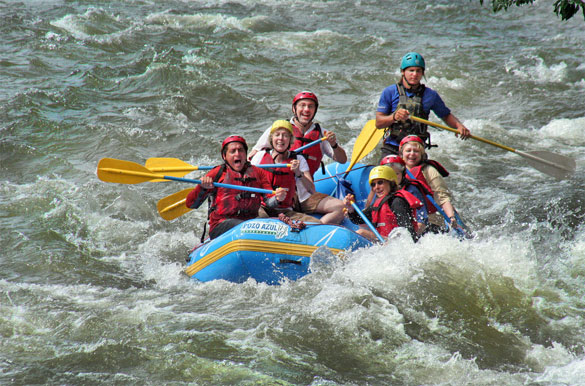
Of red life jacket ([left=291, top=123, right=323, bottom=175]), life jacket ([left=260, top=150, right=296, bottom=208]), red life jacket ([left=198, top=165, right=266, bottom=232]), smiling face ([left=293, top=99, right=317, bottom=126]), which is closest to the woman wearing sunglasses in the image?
life jacket ([left=260, top=150, right=296, bottom=208])

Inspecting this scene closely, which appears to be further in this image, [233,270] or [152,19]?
[152,19]

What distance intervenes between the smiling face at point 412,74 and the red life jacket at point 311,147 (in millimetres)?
1077

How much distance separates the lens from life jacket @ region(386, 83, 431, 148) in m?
7.01

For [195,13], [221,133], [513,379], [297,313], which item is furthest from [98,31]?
[513,379]

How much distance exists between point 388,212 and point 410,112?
1.52m

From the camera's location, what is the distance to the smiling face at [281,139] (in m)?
6.54

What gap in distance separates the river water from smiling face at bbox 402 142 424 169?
978 millimetres

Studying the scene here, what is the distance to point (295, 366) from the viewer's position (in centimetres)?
486

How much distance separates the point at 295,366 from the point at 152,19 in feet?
46.4

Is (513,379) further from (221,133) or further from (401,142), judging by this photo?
(221,133)

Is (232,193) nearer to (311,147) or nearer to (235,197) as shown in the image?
(235,197)

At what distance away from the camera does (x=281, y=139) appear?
6.56 metres

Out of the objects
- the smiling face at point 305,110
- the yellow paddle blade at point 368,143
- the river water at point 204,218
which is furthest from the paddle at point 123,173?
the yellow paddle blade at point 368,143

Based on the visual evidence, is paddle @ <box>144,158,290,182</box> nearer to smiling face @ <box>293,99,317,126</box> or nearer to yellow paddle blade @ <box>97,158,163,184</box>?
yellow paddle blade @ <box>97,158,163,184</box>
